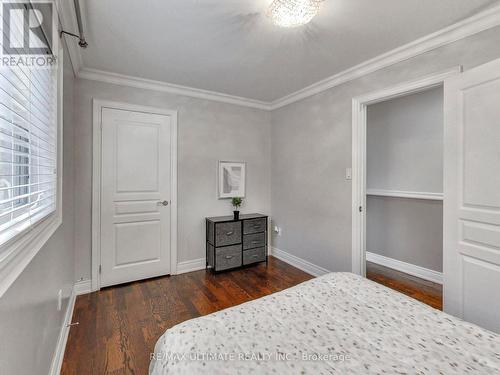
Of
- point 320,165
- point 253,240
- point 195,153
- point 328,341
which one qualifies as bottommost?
point 253,240

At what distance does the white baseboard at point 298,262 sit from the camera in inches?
125

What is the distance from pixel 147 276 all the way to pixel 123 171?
129 centimetres

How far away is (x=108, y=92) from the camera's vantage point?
2812 mm

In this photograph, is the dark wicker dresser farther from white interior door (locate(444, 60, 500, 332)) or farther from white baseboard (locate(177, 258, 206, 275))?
white interior door (locate(444, 60, 500, 332))

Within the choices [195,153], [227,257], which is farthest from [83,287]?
[195,153]

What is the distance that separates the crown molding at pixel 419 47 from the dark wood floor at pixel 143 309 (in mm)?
2412

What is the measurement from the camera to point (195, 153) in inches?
132

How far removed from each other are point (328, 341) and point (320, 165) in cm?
236

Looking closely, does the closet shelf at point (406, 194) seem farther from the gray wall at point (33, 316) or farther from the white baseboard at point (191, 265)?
the gray wall at point (33, 316)

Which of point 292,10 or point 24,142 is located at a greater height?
point 292,10

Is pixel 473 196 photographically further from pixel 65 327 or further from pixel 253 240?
pixel 65 327

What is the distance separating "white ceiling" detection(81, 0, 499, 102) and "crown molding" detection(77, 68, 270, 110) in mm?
117

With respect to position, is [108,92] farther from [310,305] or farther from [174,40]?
[310,305]

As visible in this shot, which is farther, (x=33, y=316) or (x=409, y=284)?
(x=409, y=284)
